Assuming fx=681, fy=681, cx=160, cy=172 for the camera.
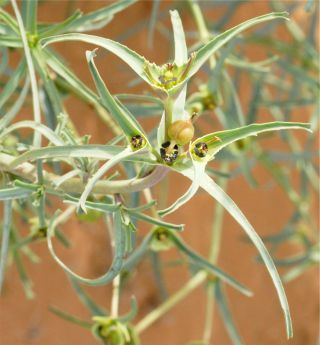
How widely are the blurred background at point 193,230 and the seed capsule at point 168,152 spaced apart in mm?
536

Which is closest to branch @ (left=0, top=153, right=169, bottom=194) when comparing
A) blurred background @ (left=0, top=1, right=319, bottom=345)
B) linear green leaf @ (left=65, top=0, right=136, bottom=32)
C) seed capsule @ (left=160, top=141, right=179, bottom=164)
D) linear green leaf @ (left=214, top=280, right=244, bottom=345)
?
seed capsule @ (left=160, top=141, right=179, bottom=164)

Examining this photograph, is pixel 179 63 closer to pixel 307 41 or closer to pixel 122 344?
pixel 122 344

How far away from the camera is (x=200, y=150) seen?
0.51m

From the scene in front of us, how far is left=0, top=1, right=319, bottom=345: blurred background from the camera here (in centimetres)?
118

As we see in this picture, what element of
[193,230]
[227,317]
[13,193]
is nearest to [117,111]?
[13,193]

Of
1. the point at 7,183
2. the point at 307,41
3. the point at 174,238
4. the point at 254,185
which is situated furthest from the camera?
the point at 307,41

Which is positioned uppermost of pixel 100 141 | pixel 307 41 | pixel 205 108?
pixel 307 41

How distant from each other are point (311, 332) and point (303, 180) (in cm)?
45

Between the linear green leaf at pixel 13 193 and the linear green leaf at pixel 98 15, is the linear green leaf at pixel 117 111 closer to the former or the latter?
the linear green leaf at pixel 13 193

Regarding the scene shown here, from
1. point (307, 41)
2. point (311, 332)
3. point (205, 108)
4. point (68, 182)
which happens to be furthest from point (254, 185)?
point (311, 332)

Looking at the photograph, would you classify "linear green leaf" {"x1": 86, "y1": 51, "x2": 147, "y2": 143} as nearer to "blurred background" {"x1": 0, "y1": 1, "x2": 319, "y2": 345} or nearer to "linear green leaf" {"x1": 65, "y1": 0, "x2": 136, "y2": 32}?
"linear green leaf" {"x1": 65, "y1": 0, "x2": 136, "y2": 32}

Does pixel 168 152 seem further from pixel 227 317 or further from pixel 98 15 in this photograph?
pixel 227 317

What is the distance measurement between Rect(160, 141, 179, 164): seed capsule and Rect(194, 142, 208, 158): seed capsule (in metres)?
0.02

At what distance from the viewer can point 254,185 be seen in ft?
3.31
